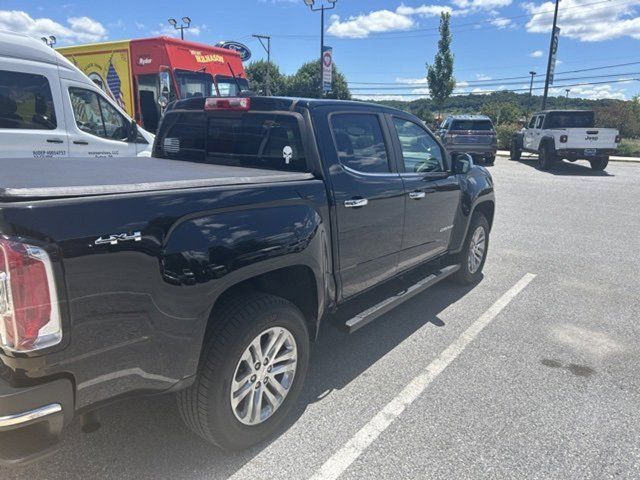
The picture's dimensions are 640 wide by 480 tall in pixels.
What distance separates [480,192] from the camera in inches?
198

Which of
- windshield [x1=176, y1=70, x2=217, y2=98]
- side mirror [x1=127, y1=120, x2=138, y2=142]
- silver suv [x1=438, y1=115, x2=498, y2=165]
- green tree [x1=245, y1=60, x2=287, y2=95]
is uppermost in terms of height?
green tree [x1=245, y1=60, x2=287, y2=95]

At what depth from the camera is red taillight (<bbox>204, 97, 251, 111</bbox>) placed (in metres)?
3.31

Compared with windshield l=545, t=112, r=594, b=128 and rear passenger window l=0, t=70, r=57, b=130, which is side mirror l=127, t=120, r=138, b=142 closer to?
rear passenger window l=0, t=70, r=57, b=130

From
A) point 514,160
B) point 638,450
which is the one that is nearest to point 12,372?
point 638,450

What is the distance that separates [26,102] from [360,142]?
5498 millimetres

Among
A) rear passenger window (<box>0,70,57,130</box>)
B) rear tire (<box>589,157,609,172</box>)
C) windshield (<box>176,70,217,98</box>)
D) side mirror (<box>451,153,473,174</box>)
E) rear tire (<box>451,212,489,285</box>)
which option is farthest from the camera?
Answer: rear tire (<box>589,157,609,172</box>)

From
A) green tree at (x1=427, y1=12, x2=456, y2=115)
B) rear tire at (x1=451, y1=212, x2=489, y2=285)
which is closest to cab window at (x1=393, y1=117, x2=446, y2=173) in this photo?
rear tire at (x1=451, y1=212, x2=489, y2=285)

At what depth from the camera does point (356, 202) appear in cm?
318

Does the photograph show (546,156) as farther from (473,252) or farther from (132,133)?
(132,133)

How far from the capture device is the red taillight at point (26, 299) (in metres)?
1.64

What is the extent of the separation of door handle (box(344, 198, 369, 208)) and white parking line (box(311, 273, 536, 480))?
1242mm

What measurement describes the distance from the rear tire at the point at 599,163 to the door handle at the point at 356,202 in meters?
16.6

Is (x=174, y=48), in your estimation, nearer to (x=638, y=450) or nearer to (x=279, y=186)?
(x=279, y=186)

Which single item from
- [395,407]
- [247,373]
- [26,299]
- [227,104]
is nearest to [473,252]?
[395,407]
